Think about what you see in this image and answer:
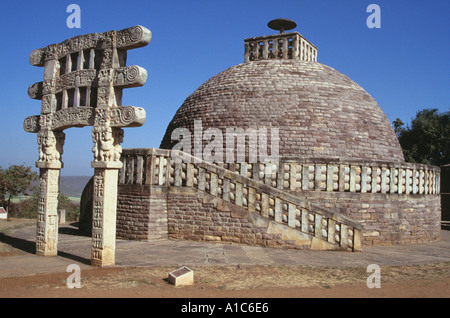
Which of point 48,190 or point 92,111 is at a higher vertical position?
point 92,111

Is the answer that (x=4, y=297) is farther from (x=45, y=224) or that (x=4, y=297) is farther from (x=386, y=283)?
(x=386, y=283)

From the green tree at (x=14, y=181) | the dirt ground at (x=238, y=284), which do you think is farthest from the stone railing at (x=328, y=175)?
the green tree at (x=14, y=181)

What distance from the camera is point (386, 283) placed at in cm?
639

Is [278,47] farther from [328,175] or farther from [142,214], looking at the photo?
[142,214]

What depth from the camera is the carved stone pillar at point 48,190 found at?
27.5 feet

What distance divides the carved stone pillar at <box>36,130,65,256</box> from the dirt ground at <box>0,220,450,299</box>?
2016mm

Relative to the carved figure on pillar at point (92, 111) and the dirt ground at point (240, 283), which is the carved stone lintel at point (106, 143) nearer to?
the carved figure on pillar at point (92, 111)

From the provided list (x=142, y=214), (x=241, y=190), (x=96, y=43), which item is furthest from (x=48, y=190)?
(x=241, y=190)

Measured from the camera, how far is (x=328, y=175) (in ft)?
38.0

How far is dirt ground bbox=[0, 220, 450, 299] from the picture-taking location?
5.46 metres

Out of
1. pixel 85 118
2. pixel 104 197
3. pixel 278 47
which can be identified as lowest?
pixel 104 197

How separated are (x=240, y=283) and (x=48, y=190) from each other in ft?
16.0
